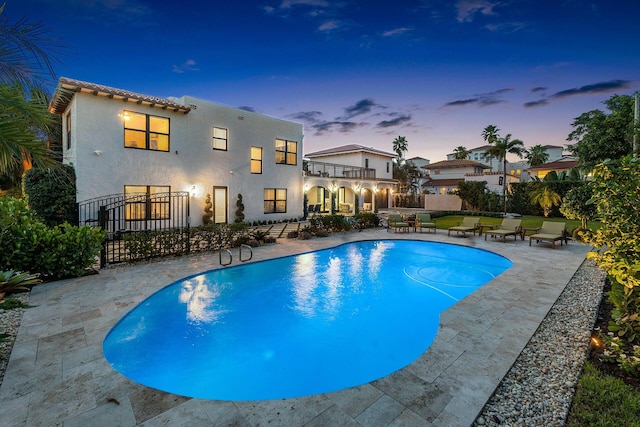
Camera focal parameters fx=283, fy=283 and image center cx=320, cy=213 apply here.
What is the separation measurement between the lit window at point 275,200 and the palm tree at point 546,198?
71.2ft

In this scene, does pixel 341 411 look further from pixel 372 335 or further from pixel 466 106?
pixel 466 106

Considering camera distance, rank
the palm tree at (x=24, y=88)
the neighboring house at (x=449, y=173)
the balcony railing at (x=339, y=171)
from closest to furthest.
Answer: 1. the palm tree at (x=24, y=88)
2. the balcony railing at (x=339, y=171)
3. the neighboring house at (x=449, y=173)

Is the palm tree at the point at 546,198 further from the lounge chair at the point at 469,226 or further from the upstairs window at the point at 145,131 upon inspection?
the upstairs window at the point at 145,131

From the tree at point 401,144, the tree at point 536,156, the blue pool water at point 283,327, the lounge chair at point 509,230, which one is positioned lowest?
the blue pool water at point 283,327

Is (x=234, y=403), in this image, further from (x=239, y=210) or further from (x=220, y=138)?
(x=220, y=138)

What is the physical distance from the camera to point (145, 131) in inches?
556

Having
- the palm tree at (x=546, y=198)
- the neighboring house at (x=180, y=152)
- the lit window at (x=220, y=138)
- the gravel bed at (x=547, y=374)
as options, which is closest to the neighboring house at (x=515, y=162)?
the palm tree at (x=546, y=198)

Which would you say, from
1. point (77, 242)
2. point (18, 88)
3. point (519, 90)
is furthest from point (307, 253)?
point (519, 90)

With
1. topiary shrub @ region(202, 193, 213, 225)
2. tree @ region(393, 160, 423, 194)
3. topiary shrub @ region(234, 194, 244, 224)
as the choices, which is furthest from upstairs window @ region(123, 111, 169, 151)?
tree @ region(393, 160, 423, 194)

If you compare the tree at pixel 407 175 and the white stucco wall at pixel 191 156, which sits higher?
the tree at pixel 407 175

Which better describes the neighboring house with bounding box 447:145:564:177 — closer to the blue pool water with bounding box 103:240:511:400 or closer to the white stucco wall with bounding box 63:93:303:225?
the white stucco wall with bounding box 63:93:303:225

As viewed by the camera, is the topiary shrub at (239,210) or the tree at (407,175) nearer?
the topiary shrub at (239,210)

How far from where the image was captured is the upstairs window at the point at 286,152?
68.0ft

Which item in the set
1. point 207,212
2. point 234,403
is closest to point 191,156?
point 207,212
